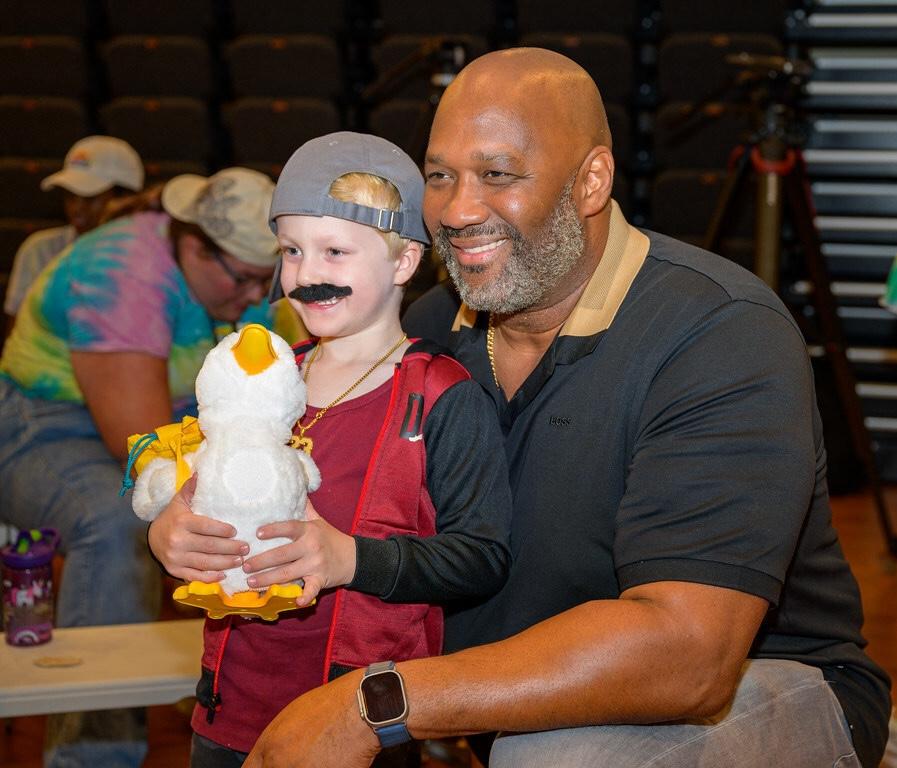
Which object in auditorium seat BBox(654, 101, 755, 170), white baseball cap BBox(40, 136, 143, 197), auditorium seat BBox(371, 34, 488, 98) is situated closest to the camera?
white baseball cap BBox(40, 136, 143, 197)

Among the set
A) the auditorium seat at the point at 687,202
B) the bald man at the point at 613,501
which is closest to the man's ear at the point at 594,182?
the bald man at the point at 613,501

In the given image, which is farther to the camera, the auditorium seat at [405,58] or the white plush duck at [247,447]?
the auditorium seat at [405,58]

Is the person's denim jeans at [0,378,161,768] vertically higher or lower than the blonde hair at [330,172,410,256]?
lower

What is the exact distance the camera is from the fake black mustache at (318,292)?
1.47 meters

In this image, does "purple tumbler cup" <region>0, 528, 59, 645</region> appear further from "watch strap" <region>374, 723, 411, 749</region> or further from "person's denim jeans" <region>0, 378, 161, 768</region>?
"watch strap" <region>374, 723, 411, 749</region>

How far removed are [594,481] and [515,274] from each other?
0.31 metres

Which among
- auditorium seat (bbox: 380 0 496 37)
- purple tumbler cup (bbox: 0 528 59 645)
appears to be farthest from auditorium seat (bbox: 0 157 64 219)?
purple tumbler cup (bbox: 0 528 59 645)

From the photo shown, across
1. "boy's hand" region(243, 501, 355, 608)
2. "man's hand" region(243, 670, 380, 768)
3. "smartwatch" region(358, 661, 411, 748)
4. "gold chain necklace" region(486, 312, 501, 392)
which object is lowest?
"man's hand" region(243, 670, 380, 768)

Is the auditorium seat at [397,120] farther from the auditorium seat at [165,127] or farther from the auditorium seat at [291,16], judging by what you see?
the auditorium seat at [165,127]

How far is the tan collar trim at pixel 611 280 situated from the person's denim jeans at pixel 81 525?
1.25 meters

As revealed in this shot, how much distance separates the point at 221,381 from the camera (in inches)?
50.9

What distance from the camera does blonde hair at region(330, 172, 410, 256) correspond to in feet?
4.89

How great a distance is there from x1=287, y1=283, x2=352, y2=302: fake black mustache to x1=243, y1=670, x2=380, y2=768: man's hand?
48cm

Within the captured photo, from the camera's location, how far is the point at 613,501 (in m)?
1.52
